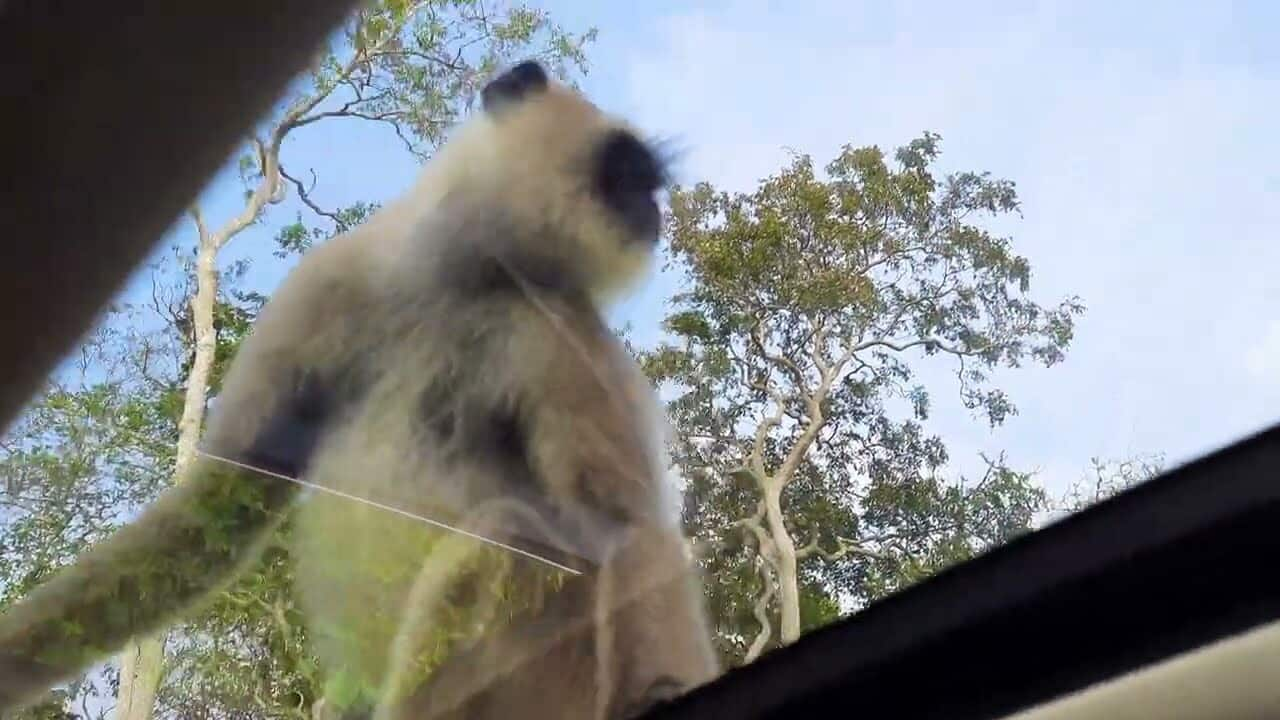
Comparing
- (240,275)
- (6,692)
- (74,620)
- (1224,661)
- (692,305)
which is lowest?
(1224,661)

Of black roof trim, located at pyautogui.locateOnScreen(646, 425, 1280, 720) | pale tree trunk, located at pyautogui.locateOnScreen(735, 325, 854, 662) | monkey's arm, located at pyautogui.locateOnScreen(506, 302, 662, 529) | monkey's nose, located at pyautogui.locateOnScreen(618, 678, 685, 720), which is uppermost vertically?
monkey's arm, located at pyautogui.locateOnScreen(506, 302, 662, 529)

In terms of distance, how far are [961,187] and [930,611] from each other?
0.57 meters

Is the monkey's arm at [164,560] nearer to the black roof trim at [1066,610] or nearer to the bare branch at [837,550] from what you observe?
the bare branch at [837,550]

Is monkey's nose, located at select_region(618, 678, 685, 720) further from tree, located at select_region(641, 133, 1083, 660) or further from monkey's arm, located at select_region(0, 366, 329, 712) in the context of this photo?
monkey's arm, located at select_region(0, 366, 329, 712)

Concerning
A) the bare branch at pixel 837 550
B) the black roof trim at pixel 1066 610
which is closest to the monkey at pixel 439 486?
the bare branch at pixel 837 550

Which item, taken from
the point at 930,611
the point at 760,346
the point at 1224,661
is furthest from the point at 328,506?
the point at 1224,661

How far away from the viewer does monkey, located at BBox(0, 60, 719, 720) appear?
1861mm

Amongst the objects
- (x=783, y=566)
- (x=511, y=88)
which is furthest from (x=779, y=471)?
(x=511, y=88)

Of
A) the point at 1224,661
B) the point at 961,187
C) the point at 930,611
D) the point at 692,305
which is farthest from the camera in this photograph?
the point at 692,305

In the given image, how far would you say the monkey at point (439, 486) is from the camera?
1.86 meters

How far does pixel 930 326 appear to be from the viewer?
1555 millimetres

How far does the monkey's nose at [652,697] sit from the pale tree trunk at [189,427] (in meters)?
0.75

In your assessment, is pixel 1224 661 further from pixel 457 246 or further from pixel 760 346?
pixel 457 246

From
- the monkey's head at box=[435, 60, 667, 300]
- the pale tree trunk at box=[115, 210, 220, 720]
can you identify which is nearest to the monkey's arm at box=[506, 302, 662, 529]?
the monkey's head at box=[435, 60, 667, 300]
